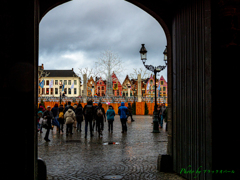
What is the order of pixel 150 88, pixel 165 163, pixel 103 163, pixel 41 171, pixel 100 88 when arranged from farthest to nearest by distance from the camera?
pixel 100 88 → pixel 150 88 → pixel 103 163 → pixel 165 163 → pixel 41 171

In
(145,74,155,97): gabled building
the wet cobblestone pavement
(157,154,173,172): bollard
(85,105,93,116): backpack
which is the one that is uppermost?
(145,74,155,97): gabled building

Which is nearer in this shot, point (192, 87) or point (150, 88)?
point (192, 87)

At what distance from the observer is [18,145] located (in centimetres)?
385

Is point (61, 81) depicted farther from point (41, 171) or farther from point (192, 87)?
point (192, 87)

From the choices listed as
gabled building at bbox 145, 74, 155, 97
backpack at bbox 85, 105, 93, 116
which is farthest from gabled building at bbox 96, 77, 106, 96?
backpack at bbox 85, 105, 93, 116

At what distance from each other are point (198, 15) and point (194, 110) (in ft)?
5.38

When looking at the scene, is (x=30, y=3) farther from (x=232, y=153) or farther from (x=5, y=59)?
(x=232, y=153)

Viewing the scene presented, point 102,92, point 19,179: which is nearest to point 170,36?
point 19,179

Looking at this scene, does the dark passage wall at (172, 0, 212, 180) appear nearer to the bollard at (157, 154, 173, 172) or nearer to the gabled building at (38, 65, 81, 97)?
the bollard at (157, 154, 173, 172)

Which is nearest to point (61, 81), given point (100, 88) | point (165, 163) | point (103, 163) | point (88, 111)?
point (100, 88)

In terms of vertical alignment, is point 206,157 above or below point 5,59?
below

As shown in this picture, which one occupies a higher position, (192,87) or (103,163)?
(192,87)

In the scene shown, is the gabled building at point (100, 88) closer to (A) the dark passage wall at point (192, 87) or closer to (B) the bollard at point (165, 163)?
(B) the bollard at point (165, 163)

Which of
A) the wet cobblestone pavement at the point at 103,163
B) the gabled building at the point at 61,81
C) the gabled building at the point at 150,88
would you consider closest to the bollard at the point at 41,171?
the wet cobblestone pavement at the point at 103,163
